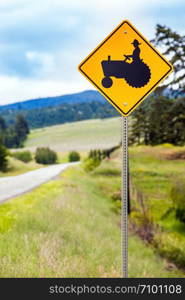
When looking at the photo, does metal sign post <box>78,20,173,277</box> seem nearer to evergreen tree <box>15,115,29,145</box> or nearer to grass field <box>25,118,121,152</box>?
grass field <box>25,118,121,152</box>

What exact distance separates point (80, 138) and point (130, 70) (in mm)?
162719

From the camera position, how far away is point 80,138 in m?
168

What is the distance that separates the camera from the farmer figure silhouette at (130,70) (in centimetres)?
528

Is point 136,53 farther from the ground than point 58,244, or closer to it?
farther from the ground

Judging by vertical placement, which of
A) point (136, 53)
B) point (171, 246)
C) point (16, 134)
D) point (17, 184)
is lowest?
point (16, 134)

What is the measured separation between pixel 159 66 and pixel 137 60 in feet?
1.22

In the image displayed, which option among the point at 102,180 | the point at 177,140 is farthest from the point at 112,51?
the point at 177,140

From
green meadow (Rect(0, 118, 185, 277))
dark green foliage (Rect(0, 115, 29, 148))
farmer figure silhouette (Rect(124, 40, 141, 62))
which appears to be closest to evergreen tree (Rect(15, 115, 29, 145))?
dark green foliage (Rect(0, 115, 29, 148))

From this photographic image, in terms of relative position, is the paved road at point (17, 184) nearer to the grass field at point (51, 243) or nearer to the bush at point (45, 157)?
the grass field at point (51, 243)

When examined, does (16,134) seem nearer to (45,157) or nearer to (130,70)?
(45,157)

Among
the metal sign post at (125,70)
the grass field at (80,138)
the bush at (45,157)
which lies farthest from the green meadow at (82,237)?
the grass field at (80,138)

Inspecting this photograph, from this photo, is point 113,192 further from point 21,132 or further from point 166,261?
point 21,132

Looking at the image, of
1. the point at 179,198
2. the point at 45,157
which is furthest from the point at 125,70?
the point at 45,157

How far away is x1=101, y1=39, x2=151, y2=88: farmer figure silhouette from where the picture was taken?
5.28 metres
